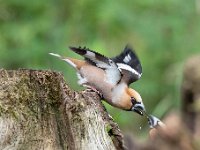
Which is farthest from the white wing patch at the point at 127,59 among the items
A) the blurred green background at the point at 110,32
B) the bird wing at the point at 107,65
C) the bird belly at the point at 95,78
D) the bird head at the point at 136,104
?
the blurred green background at the point at 110,32

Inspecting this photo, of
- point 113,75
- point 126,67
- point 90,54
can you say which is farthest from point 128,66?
point 90,54

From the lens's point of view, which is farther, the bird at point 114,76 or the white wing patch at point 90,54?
the bird at point 114,76

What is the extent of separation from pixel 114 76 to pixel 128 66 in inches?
7.1

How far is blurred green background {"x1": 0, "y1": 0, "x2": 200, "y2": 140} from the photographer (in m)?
9.62

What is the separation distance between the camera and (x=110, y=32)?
33.0ft

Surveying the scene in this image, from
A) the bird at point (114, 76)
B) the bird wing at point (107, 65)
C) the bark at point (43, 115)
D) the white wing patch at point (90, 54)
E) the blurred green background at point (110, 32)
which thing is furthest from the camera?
the blurred green background at point (110, 32)

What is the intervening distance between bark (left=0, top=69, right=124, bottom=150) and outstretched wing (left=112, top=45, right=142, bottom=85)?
2.29m

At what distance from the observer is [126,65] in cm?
677

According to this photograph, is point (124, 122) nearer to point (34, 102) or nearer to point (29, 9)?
point (29, 9)

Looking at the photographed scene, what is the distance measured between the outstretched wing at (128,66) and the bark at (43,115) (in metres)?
2.29

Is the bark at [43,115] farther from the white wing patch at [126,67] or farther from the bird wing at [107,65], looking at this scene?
the white wing patch at [126,67]

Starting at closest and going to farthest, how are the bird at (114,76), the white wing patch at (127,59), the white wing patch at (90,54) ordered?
the white wing patch at (90,54)
the bird at (114,76)
the white wing patch at (127,59)

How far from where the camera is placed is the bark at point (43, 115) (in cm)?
417

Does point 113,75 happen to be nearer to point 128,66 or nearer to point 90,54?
point 128,66
